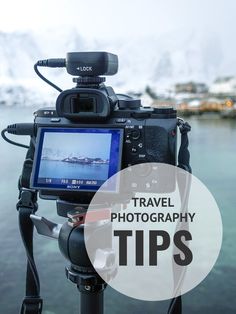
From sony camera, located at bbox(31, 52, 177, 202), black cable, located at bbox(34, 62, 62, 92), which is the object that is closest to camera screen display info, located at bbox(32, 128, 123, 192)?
sony camera, located at bbox(31, 52, 177, 202)

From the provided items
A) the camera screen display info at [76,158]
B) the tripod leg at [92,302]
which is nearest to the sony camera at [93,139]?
the camera screen display info at [76,158]

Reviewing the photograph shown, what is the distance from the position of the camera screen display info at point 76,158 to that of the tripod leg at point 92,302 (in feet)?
0.74

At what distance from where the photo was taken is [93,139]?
37.0 inches

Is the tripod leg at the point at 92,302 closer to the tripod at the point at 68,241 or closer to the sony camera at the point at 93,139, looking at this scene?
the tripod at the point at 68,241

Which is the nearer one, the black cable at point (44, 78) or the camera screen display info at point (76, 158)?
the camera screen display info at point (76, 158)

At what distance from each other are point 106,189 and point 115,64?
264 mm

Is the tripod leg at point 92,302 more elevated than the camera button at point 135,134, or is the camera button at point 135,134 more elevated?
the camera button at point 135,134

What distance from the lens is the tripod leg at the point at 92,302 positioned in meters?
1.02

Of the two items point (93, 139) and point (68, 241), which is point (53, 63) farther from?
point (68, 241)

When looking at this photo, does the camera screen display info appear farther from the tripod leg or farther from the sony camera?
the tripod leg

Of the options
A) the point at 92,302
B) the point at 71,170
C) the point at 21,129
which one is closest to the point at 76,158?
the point at 71,170

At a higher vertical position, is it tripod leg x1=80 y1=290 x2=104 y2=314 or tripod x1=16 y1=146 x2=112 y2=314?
tripod x1=16 y1=146 x2=112 y2=314

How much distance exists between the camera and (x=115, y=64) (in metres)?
1.04

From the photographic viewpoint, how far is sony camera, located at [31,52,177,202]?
93cm
